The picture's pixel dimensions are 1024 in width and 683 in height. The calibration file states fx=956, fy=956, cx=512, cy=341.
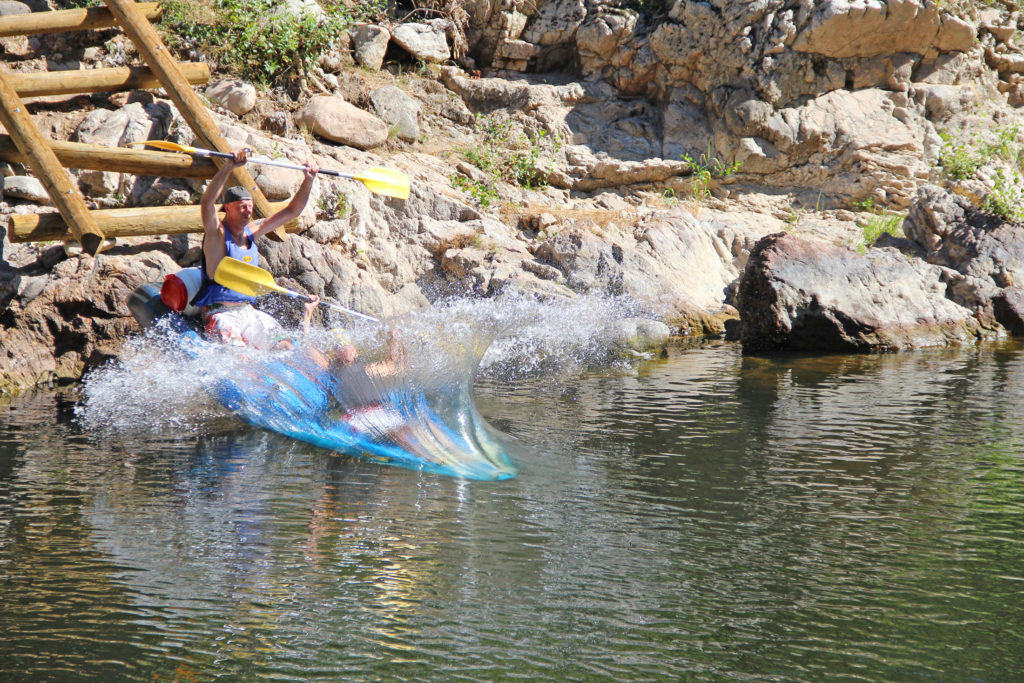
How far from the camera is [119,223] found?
8.08 m

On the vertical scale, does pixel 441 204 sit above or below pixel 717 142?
below

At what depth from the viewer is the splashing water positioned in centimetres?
562

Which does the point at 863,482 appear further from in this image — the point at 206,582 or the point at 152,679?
the point at 152,679

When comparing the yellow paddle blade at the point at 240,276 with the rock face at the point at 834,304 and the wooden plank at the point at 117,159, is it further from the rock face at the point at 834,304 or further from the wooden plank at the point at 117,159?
the rock face at the point at 834,304

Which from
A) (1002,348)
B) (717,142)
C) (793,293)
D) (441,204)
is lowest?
(1002,348)

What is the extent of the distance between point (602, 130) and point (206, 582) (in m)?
11.6

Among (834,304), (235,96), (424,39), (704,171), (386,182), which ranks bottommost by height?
(834,304)

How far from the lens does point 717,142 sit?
1405 cm

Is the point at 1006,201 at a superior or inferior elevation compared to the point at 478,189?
inferior

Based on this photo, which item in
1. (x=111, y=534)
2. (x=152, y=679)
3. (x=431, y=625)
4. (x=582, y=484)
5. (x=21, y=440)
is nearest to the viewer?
(x=152, y=679)

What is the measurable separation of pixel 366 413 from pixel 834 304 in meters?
5.81

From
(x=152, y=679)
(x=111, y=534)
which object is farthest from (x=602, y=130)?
(x=152, y=679)

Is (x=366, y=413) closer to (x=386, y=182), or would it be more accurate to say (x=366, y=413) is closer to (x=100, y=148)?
(x=386, y=182)

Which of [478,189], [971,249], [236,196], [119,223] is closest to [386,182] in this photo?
[236,196]
